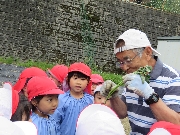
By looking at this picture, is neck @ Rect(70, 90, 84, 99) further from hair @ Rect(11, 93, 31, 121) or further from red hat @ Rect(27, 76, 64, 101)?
hair @ Rect(11, 93, 31, 121)

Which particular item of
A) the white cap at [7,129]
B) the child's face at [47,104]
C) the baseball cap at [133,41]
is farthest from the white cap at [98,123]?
the child's face at [47,104]

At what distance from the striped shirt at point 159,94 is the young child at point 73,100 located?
3.67 feet

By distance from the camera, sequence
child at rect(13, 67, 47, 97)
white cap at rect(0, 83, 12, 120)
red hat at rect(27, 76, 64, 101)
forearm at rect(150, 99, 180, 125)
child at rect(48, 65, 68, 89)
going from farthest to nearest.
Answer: child at rect(48, 65, 68, 89), child at rect(13, 67, 47, 97), red hat at rect(27, 76, 64, 101), forearm at rect(150, 99, 180, 125), white cap at rect(0, 83, 12, 120)

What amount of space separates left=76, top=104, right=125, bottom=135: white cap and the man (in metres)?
0.44

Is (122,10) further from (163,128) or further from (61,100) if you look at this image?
(163,128)

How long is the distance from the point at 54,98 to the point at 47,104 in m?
0.11

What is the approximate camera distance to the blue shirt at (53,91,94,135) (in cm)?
355

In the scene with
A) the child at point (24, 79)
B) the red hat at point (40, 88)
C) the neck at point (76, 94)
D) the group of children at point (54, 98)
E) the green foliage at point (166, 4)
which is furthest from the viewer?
the green foliage at point (166, 4)

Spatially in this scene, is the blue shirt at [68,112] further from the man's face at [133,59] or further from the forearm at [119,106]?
the man's face at [133,59]

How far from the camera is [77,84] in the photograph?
3.64 m

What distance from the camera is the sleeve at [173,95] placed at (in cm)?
222

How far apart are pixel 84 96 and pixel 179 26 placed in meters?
13.3

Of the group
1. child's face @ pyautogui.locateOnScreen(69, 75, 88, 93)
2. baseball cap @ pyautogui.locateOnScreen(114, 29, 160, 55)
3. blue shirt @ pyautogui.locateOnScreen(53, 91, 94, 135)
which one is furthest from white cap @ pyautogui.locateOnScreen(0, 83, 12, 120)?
child's face @ pyautogui.locateOnScreen(69, 75, 88, 93)

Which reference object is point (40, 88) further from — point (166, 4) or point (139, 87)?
point (166, 4)
